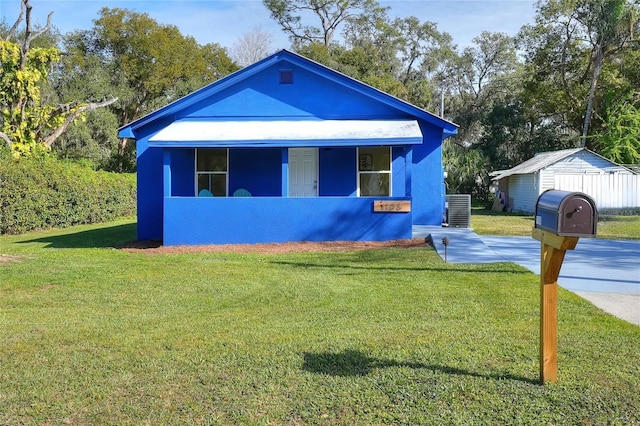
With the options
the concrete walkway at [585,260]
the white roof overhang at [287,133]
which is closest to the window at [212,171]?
the white roof overhang at [287,133]

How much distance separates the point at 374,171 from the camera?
15109 mm

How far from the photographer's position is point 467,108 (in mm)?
44375

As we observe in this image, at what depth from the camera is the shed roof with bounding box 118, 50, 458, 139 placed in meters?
14.8

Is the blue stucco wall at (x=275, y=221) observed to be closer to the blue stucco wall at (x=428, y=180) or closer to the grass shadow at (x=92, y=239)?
the grass shadow at (x=92, y=239)

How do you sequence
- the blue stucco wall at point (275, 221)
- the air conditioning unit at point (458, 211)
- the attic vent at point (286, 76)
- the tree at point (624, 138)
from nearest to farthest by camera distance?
the blue stucco wall at point (275, 221) < the attic vent at point (286, 76) < the air conditioning unit at point (458, 211) < the tree at point (624, 138)

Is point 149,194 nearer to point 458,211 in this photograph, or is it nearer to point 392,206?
point 392,206

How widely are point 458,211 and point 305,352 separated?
1147 cm

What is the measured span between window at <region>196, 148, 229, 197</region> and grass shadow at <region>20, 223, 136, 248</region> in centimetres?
262

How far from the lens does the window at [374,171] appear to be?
49.4 ft

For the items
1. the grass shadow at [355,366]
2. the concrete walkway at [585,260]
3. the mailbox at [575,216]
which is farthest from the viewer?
the concrete walkway at [585,260]

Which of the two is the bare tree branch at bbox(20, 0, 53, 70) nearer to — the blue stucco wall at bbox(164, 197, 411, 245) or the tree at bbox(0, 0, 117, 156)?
the tree at bbox(0, 0, 117, 156)

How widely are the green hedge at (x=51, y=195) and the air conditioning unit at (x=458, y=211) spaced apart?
1341 cm

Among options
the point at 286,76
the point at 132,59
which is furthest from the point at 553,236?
the point at 132,59

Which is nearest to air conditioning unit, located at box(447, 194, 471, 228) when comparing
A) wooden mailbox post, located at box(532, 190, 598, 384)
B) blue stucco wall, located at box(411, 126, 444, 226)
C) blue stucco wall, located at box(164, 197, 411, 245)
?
blue stucco wall, located at box(411, 126, 444, 226)
